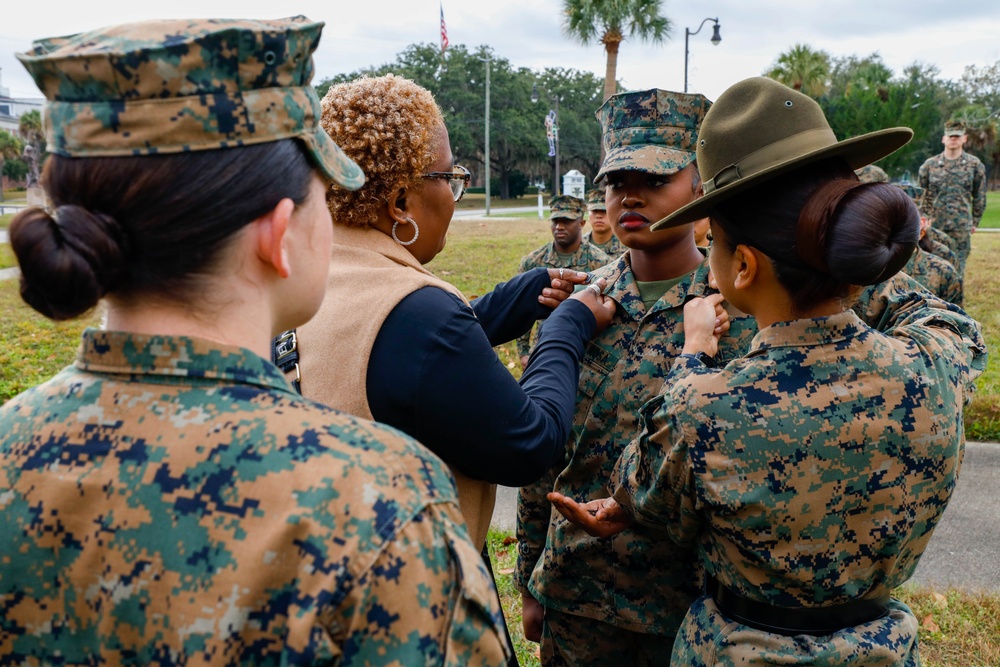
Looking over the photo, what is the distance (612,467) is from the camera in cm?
263

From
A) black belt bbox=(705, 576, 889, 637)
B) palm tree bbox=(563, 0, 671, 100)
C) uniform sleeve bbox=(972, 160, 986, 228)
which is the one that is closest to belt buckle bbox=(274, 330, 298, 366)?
black belt bbox=(705, 576, 889, 637)

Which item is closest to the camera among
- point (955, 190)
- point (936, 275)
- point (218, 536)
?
point (218, 536)

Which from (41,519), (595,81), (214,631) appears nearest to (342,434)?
(214,631)

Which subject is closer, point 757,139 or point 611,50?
point 757,139

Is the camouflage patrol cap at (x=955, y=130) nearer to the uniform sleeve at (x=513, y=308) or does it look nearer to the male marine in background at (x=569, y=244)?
the male marine in background at (x=569, y=244)

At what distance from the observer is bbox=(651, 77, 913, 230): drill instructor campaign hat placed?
1.89 metres

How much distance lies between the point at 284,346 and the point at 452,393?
52 centimetres

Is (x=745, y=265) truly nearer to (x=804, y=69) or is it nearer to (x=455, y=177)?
(x=455, y=177)

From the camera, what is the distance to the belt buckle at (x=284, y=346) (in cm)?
195

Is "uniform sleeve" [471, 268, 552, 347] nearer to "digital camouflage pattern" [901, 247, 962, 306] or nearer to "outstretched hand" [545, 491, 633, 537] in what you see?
"outstretched hand" [545, 491, 633, 537]

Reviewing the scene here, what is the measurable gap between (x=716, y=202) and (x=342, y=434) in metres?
1.22

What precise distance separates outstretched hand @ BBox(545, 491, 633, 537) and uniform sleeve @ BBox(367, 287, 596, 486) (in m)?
0.42

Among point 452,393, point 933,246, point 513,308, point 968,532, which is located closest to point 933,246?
point 933,246

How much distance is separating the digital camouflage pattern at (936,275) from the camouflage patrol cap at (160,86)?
5.18 meters
